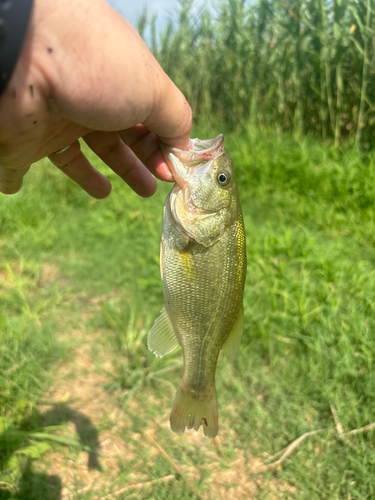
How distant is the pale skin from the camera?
1170 millimetres

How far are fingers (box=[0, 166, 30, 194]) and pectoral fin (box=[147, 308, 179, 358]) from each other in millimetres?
971

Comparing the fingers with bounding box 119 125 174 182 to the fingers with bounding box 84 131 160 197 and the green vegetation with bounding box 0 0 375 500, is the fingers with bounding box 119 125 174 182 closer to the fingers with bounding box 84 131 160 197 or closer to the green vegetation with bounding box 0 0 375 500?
the fingers with bounding box 84 131 160 197

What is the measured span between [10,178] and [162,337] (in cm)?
109

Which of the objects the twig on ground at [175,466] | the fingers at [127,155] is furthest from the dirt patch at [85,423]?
the fingers at [127,155]

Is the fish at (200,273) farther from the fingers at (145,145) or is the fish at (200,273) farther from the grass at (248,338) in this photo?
the grass at (248,338)

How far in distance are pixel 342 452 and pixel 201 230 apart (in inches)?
65.5

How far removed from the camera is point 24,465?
2203 millimetres

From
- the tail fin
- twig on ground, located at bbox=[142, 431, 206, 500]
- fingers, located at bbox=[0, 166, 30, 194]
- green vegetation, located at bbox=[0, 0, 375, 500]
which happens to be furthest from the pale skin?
twig on ground, located at bbox=[142, 431, 206, 500]

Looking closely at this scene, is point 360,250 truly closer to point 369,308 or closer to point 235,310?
point 369,308

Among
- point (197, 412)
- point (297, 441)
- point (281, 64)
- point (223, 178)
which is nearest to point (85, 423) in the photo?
point (197, 412)

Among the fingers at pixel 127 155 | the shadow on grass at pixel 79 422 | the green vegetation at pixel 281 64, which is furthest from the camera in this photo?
the green vegetation at pixel 281 64

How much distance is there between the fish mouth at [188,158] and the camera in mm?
1692

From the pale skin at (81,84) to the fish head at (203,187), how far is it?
8cm

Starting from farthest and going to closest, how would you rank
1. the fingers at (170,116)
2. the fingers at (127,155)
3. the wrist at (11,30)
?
1. the fingers at (127,155)
2. the fingers at (170,116)
3. the wrist at (11,30)
